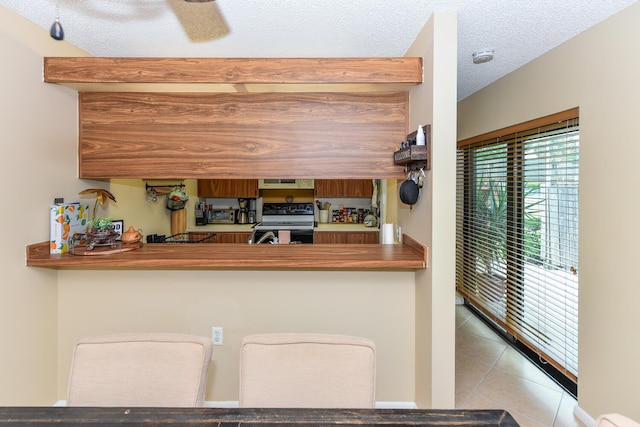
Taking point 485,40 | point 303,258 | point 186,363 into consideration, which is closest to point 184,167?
point 303,258

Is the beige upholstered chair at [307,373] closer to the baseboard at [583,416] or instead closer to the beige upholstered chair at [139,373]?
the beige upholstered chair at [139,373]

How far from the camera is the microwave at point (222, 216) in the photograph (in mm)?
5254

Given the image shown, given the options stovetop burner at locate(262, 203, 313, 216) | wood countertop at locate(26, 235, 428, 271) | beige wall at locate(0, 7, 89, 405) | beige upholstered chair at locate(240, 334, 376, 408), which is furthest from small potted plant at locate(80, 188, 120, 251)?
stovetop burner at locate(262, 203, 313, 216)

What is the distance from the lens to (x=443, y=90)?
6.00ft

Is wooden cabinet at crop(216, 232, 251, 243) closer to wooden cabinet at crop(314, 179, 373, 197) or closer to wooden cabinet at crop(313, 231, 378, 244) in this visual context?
wooden cabinet at crop(313, 231, 378, 244)

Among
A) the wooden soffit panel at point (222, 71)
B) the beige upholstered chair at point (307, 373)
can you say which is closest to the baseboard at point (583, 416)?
the beige upholstered chair at point (307, 373)

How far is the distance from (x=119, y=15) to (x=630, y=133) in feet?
9.09

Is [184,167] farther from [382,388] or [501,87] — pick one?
[501,87]

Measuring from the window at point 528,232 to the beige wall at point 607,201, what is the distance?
0.72ft

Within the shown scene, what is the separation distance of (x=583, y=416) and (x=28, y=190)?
139 inches

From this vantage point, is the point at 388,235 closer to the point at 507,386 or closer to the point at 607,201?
the point at 607,201

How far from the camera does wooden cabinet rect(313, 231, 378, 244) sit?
15.7 ft

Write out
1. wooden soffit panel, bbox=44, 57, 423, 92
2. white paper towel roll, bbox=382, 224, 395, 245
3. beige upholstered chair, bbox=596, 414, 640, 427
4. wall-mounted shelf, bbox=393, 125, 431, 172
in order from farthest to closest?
white paper towel roll, bbox=382, 224, 395, 245 < wooden soffit panel, bbox=44, 57, 423, 92 < wall-mounted shelf, bbox=393, 125, 431, 172 < beige upholstered chair, bbox=596, 414, 640, 427

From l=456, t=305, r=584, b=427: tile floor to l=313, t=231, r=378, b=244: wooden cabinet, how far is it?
1.81 m
